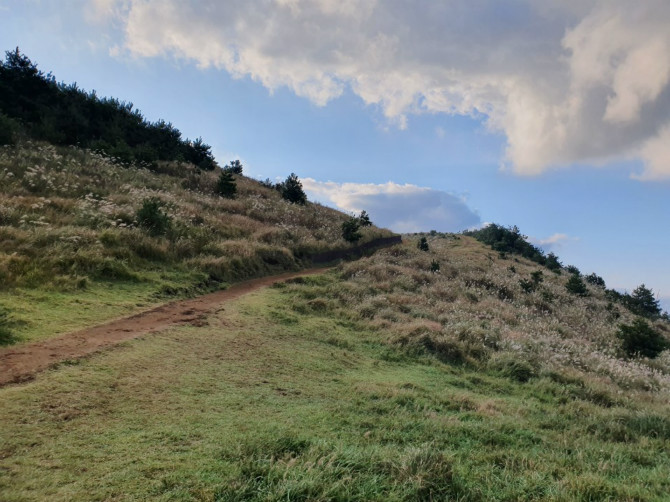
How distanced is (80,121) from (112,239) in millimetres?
20301

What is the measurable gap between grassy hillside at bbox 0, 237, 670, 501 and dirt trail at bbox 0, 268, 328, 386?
0.37m

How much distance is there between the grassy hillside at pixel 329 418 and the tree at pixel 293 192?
19.7m

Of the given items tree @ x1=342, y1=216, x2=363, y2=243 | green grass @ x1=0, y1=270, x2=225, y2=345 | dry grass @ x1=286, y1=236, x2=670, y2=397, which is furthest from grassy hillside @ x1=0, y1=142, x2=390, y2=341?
dry grass @ x1=286, y1=236, x2=670, y2=397

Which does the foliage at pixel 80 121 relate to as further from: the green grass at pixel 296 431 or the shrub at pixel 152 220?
the green grass at pixel 296 431

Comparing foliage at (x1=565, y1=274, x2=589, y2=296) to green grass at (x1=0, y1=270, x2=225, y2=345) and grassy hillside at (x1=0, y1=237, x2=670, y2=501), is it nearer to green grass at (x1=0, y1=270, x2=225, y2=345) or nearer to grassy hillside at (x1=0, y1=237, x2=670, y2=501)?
grassy hillside at (x1=0, y1=237, x2=670, y2=501)

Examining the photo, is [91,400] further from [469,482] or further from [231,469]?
[469,482]

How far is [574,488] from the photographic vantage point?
14.0 feet

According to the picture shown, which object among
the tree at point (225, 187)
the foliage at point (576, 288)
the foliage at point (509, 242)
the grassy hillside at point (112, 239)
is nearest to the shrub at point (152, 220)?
the grassy hillside at point (112, 239)

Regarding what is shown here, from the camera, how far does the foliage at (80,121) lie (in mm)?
25141

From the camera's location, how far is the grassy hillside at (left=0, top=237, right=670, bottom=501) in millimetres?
3787

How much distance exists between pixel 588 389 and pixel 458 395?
13.4ft

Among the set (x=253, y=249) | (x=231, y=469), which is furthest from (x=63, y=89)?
(x=231, y=469)

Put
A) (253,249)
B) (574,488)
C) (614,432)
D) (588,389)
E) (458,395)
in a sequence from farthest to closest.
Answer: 1. (253,249)
2. (588,389)
3. (458,395)
4. (614,432)
5. (574,488)

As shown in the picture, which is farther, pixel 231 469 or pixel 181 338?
pixel 181 338
